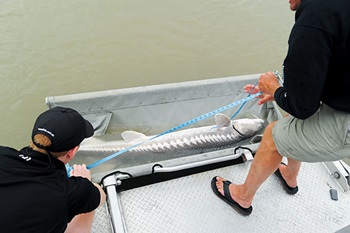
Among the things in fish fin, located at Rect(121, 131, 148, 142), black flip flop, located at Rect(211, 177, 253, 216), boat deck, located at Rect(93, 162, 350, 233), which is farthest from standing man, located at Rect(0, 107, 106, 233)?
fish fin, located at Rect(121, 131, 148, 142)

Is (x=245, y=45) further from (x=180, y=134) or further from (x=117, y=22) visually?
(x=180, y=134)

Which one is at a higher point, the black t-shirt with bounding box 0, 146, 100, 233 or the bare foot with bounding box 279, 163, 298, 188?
the black t-shirt with bounding box 0, 146, 100, 233

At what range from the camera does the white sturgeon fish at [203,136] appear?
→ 3.33 meters

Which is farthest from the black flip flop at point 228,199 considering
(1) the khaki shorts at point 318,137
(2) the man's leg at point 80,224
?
(2) the man's leg at point 80,224

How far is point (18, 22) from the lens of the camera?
5.36m

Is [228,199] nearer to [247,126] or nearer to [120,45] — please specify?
[247,126]

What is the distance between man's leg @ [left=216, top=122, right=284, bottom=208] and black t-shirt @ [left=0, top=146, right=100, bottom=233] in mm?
1231

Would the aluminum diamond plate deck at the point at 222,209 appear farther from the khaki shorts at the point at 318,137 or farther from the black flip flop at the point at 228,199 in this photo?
the khaki shorts at the point at 318,137

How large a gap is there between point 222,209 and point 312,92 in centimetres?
139

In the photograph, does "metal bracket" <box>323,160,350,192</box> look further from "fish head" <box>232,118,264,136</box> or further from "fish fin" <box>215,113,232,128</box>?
"fish fin" <box>215,113,232,128</box>

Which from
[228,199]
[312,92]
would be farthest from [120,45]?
[312,92]

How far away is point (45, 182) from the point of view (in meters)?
1.64

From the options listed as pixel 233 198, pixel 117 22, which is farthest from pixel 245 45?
pixel 233 198

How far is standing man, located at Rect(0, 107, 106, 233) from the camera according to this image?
5.03ft
